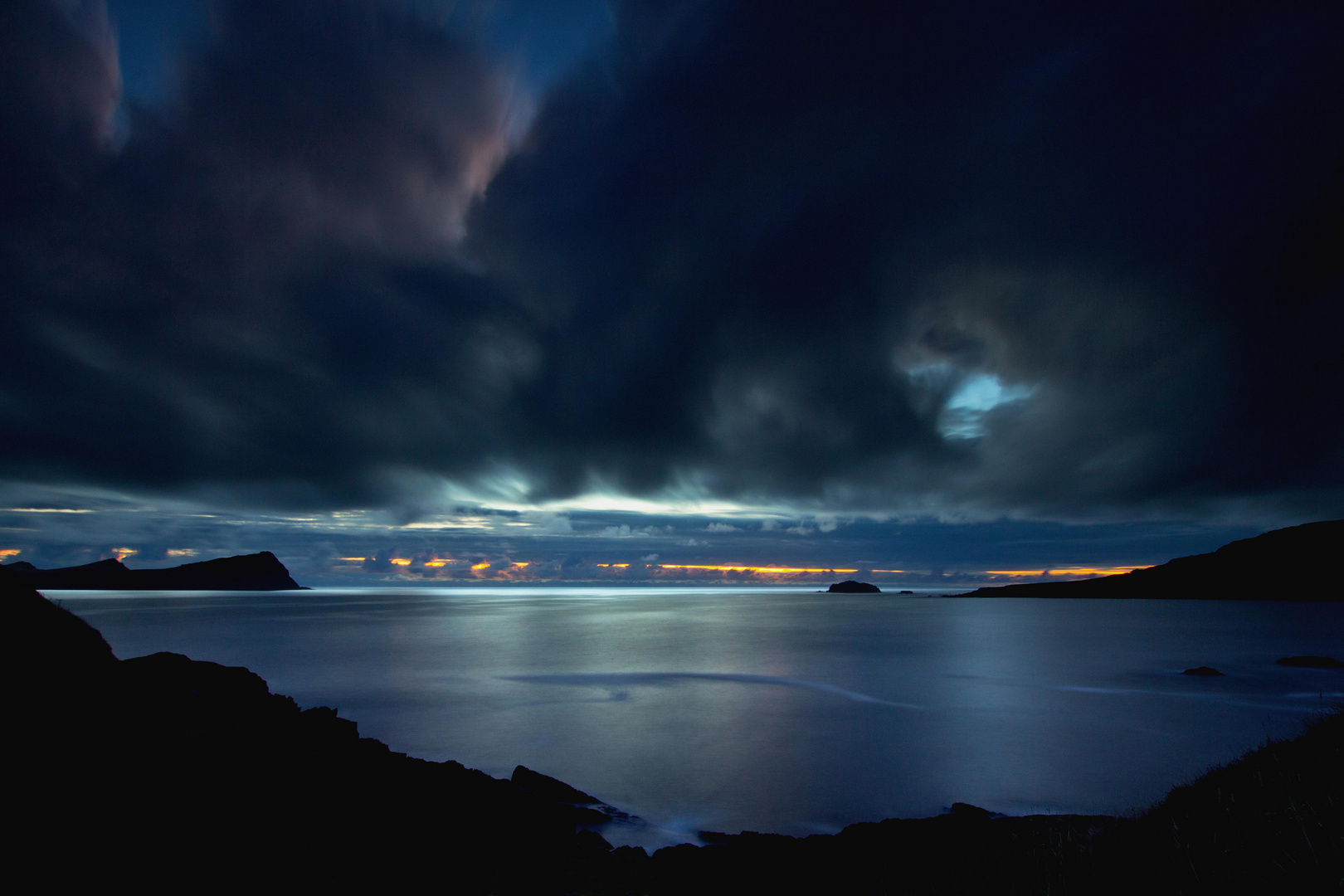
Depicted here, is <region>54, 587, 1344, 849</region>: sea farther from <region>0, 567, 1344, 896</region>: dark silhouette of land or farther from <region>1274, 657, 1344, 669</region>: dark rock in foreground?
<region>0, 567, 1344, 896</region>: dark silhouette of land

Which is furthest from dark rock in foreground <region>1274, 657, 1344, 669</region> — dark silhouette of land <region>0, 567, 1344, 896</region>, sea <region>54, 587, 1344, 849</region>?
dark silhouette of land <region>0, 567, 1344, 896</region>

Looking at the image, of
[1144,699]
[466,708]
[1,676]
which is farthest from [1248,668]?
[1,676]

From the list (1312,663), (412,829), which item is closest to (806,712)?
(412,829)

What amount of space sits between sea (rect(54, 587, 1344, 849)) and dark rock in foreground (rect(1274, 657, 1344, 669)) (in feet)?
6.40

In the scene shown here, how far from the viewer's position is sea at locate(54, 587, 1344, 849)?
16109mm

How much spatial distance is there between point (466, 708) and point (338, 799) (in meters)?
20.3

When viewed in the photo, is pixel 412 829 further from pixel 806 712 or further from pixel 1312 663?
pixel 1312 663

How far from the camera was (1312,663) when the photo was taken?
41.9 meters

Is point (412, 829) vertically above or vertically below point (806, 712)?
above

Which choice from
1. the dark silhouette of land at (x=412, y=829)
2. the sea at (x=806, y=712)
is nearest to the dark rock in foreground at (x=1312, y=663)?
the sea at (x=806, y=712)

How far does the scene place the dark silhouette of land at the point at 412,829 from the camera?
626 cm

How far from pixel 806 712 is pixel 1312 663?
4348cm

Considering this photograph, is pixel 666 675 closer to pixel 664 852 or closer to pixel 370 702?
pixel 370 702

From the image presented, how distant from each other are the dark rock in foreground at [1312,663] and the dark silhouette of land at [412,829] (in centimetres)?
4590
